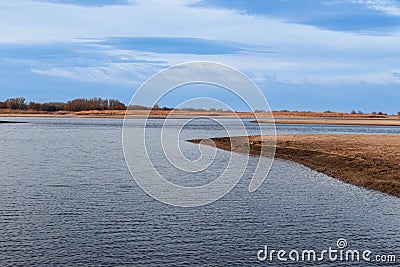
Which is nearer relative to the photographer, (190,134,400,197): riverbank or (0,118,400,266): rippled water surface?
(0,118,400,266): rippled water surface

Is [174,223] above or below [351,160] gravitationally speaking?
below

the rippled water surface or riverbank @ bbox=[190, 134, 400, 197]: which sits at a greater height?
riverbank @ bbox=[190, 134, 400, 197]

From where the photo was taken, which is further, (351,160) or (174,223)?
(351,160)

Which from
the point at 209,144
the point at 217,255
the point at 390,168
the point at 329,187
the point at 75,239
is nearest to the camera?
the point at 217,255

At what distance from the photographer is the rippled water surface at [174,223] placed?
16.5m

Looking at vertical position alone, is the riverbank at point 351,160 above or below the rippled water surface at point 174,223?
above

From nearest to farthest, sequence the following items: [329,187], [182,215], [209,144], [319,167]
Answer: [182,215]
[329,187]
[319,167]
[209,144]

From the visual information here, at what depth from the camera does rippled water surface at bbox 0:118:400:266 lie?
16.5 metres

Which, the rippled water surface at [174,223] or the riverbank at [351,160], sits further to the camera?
the riverbank at [351,160]

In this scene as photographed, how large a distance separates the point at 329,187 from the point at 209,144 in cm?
3480

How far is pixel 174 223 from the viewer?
67.1 feet

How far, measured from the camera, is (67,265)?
15.3m

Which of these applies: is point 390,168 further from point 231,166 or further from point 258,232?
point 258,232

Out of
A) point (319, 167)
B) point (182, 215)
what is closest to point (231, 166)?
point (319, 167)
